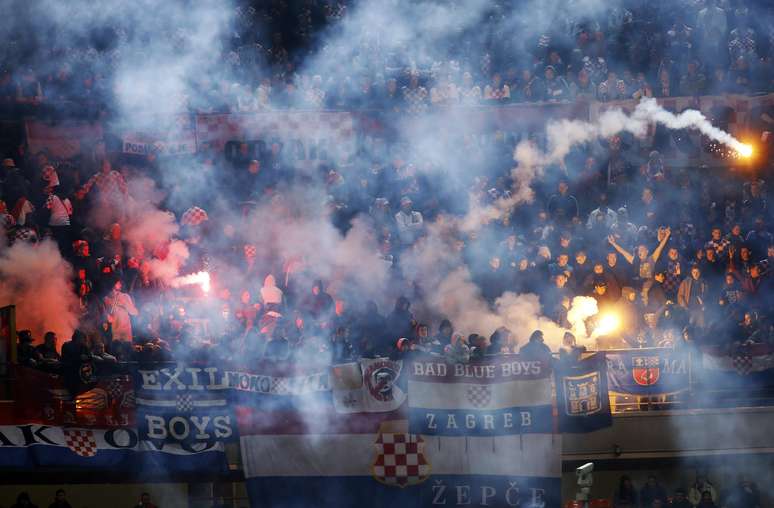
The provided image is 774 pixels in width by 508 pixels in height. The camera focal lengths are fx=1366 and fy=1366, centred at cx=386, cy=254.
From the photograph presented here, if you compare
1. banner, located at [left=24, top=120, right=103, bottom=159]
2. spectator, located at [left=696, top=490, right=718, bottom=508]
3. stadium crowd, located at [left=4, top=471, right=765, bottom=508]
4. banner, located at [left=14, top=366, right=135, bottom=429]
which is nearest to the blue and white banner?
stadium crowd, located at [left=4, top=471, right=765, bottom=508]

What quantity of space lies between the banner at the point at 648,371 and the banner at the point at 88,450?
4.31 metres

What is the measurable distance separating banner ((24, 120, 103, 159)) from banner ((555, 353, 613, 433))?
787 cm

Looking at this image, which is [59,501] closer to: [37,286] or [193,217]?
[37,286]

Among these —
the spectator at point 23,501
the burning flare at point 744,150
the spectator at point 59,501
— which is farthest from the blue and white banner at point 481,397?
the burning flare at point 744,150

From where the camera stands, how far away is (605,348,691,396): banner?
47.9ft

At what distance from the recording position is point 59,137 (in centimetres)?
1889

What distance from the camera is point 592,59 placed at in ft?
64.7

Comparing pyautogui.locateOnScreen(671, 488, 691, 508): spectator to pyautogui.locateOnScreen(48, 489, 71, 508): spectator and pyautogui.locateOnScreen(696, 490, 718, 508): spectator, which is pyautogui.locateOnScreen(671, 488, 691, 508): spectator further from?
pyautogui.locateOnScreen(48, 489, 71, 508): spectator

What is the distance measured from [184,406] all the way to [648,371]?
16.2ft

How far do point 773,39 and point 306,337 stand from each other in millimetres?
9368

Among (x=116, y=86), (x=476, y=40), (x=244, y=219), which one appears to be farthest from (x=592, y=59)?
(x=116, y=86)

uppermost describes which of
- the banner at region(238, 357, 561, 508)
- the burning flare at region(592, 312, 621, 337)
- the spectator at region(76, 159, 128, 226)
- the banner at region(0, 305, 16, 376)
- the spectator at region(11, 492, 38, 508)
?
the spectator at region(76, 159, 128, 226)

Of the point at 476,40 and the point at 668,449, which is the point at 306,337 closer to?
the point at 668,449

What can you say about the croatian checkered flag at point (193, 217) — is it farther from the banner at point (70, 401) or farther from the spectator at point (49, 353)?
the banner at point (70, 401)
